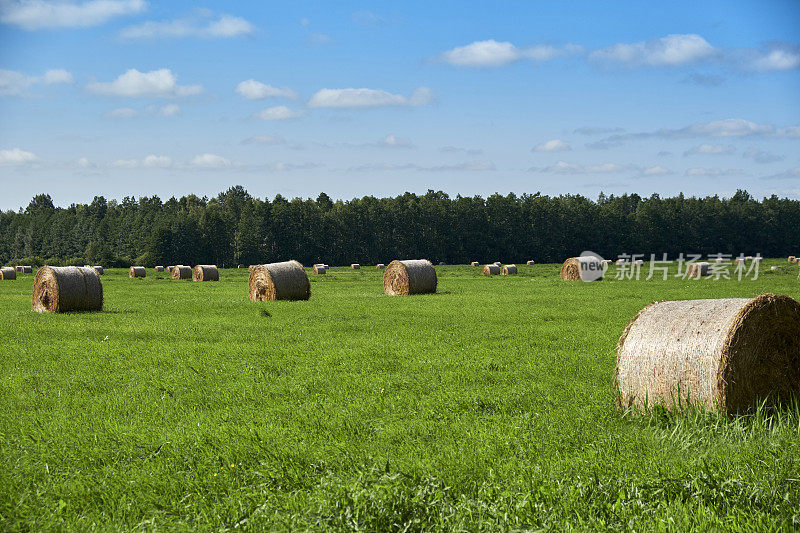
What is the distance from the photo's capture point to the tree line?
112m

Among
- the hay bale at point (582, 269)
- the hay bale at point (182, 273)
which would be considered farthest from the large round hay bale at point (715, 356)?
the hay bale at point (182, 273)

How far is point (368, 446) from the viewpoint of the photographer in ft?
23.8

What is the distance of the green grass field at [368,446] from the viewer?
5652mm

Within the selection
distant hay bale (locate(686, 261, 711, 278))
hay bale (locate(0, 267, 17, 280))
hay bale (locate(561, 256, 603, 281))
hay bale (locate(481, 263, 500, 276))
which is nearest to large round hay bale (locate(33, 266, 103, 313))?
hay bale (locate(561, 256, 603, 281))

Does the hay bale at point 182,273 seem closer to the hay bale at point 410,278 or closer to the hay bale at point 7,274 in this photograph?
the hay bale at point 7,274

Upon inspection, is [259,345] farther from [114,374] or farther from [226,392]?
[226,392]

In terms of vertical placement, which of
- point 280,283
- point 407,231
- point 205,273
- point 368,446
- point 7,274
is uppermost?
point 407,231

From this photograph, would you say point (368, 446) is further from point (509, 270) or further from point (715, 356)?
point (509, 270)

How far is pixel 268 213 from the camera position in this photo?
117m

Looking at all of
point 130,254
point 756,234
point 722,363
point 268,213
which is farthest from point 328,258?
point 722,363

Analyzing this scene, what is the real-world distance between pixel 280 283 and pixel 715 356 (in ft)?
69.1

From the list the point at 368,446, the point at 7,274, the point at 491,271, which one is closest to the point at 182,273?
the point at 7,274

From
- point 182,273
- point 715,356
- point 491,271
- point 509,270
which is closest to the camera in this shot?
point 715,356

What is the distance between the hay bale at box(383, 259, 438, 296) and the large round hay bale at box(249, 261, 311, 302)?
5.61 metres
